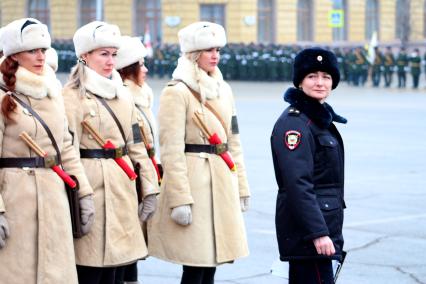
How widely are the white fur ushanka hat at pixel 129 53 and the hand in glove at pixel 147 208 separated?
1.10 meters

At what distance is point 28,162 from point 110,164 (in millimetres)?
662

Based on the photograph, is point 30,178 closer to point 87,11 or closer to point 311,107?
point 311,107

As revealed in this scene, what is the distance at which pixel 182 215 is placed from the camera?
6.44m

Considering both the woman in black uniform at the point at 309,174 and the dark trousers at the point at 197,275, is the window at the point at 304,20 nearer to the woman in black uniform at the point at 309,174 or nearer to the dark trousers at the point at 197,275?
the dark trousers at the point at 197,275

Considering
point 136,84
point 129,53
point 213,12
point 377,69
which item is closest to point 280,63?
point 377,69

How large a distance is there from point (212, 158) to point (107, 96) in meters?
0.77

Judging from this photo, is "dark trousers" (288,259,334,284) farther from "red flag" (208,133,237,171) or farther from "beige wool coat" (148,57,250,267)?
"red flag" (208,133,237,171)

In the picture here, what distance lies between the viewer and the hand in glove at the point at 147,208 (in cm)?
630

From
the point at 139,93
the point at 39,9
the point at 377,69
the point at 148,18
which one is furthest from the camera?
the point at 39,9

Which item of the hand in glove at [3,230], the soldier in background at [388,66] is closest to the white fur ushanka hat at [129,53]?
the hand in glove at [3,230]

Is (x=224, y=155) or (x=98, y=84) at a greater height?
(x=98, y=84)

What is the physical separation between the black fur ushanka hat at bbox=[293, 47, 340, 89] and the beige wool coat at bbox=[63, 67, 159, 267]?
129 centimetres

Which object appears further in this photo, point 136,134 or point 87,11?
point 87,11

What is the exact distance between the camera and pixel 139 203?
6453 mm
